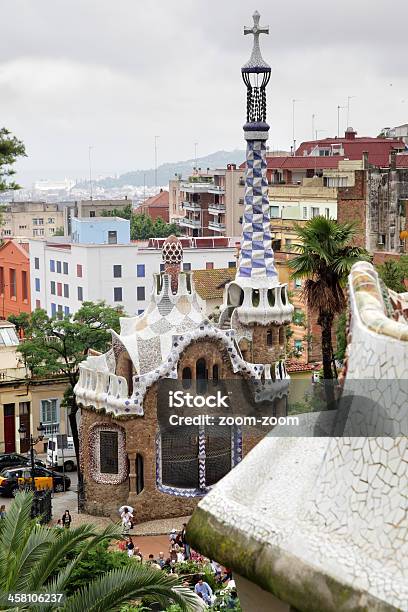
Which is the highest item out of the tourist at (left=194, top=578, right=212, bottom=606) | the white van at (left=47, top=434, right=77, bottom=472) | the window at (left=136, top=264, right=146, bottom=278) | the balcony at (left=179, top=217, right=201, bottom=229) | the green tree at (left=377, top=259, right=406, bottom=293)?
the green tree at (left=377, top=259, right=406, bottom=293)

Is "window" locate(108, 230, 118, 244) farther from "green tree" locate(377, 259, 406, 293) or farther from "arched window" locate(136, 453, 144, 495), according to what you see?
"arched window" locate(136, 453, 144, 495)

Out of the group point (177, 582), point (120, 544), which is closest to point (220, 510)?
point (177, 582)

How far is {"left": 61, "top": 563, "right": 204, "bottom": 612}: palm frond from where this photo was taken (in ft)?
41.4

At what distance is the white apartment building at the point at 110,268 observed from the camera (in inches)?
2473

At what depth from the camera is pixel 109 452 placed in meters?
30.8

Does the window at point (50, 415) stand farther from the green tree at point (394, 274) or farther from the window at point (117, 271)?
the window at point (117, 271)

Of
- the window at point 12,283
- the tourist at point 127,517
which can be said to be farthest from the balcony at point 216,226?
the tourist at point 127,517

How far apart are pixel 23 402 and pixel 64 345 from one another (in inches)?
177

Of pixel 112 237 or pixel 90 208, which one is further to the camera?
pixel 90 208

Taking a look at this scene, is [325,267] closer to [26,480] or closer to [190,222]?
[26,480]

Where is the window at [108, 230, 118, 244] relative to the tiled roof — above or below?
above

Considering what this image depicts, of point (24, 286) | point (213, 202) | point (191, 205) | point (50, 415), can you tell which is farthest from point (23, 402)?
point (191, 205)

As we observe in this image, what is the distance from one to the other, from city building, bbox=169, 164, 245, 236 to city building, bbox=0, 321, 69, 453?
43.2 metres

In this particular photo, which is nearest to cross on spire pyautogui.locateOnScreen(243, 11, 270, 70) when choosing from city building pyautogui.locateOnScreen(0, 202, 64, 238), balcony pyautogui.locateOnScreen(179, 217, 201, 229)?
balcony pyautogui.locateOnScreen(179, 217, 201, 229)
